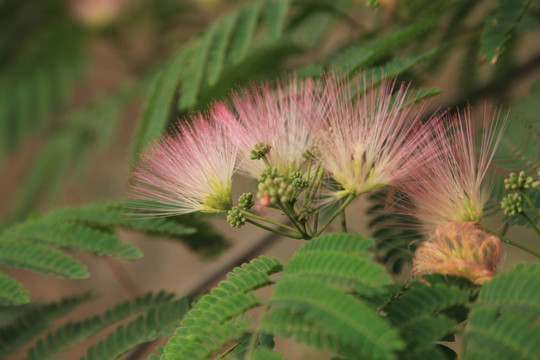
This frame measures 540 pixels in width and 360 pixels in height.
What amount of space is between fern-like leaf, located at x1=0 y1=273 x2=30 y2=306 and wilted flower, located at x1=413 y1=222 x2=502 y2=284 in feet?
1.79

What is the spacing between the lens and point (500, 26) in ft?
2.94

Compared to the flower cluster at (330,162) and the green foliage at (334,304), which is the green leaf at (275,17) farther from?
the green foliage at (334,304)

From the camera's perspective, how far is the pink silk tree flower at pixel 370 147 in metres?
0.70

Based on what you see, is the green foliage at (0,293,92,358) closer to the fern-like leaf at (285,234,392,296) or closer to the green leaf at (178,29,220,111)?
the green leaf at (178,29,220,111)

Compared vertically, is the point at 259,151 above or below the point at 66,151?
below

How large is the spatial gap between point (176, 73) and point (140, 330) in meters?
0.47

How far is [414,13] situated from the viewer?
116 cm

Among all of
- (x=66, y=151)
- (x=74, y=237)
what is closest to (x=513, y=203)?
(x=74, y=237)

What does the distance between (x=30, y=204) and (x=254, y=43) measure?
0.96m

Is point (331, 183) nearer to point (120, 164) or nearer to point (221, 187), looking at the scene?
point (221, 187)

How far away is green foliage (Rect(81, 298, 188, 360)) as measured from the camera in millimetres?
892

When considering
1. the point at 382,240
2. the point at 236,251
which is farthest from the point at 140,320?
the point at 236,251

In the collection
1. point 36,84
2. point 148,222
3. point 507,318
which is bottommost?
point 507,318

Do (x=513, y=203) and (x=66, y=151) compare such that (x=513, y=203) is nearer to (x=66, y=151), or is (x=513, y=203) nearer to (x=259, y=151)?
(x=259, y=151)
